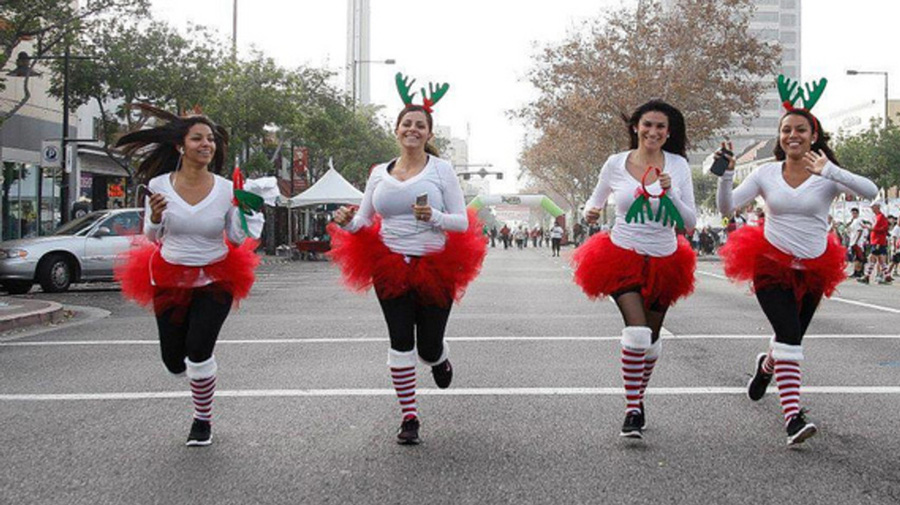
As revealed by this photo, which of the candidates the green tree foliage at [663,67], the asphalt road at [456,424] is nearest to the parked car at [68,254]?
the asphalt road at [456,424]

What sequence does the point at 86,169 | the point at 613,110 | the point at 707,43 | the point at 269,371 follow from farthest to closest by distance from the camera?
the point at 613,110 → the point at 707,43 → the point at 86,169 → the point at 269,371

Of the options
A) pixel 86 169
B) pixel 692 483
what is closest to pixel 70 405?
pixel 692 483

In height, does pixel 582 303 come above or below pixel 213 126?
below

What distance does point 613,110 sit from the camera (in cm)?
4525

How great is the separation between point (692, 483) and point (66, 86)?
79.9ft

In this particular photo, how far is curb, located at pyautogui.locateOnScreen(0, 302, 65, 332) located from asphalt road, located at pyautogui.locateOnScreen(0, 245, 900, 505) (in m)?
1.25

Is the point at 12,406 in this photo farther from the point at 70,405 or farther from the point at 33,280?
the point at 33,280

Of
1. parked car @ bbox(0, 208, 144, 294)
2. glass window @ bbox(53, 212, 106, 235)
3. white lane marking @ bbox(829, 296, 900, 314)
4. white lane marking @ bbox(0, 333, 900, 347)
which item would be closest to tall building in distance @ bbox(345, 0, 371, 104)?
glass window @ bbox(53, 212, 106, 235)

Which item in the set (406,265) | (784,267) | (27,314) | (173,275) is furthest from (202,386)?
(27,314)

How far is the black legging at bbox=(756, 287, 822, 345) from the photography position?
5.91m

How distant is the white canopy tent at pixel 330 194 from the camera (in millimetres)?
35406

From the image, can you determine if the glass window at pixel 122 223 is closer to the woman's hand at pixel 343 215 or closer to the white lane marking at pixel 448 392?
the white lane marking at pixel 448 392

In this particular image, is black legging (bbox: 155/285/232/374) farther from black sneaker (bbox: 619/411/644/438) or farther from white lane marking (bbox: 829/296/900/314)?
white lane marking (bbox: 829/296/900/314)

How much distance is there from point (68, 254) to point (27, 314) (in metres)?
5.94
